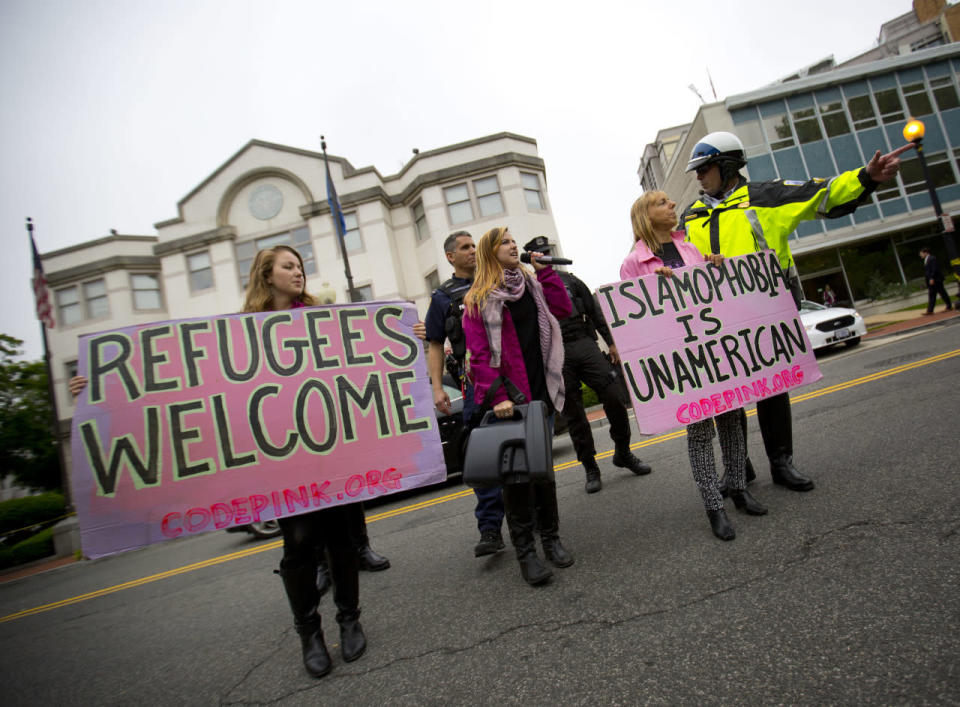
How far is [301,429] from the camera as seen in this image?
108 inches

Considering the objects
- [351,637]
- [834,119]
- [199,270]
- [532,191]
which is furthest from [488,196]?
[351,637]

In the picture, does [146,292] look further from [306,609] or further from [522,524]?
[522,524]

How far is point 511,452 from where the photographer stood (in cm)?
249

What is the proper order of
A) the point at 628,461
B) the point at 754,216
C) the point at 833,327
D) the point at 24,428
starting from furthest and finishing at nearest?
the point at 24,428, the point at 833,327, the point at 628,461, the point at 754,216

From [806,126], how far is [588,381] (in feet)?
83.1

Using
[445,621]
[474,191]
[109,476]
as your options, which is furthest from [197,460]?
[474,191]

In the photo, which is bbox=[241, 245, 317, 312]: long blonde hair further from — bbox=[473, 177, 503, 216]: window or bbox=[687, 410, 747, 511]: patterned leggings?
bbox=[473, 177, 503, 216]: window

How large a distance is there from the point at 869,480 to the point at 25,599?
32.5 feet

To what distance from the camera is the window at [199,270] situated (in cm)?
2086

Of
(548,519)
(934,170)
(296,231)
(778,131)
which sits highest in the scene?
(778,131)

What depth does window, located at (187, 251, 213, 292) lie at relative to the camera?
2086 centimetres

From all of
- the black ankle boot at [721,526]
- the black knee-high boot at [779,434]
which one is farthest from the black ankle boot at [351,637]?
the black knee-high boot at [779,434]

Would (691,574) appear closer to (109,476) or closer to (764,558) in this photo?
(764,558)

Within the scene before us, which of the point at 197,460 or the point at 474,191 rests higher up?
the point at 474,191
